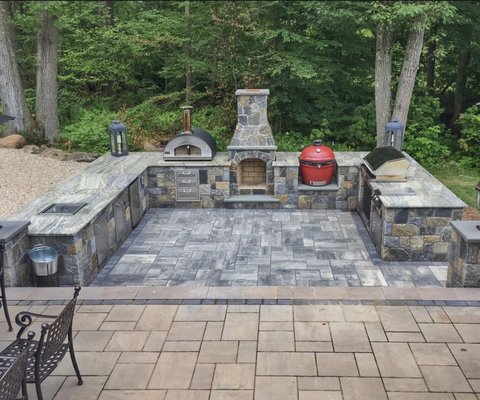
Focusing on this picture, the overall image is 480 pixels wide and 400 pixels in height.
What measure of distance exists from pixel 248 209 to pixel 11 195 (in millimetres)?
4187

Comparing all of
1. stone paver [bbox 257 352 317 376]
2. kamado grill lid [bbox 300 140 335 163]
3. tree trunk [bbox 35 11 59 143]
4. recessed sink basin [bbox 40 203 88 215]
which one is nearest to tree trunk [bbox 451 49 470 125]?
kamado grill lid [bbox 300 140 335 163]

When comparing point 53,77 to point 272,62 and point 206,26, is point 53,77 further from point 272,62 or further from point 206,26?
point 272,62

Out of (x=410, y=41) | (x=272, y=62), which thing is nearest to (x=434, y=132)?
(x=410, y=41)

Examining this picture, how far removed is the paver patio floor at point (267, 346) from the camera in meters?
3.68

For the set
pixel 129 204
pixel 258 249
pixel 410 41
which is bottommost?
pixel 258 249

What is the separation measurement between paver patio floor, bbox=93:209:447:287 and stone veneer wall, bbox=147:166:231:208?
0.33 metres

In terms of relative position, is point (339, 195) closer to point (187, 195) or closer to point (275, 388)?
point (187, 195)

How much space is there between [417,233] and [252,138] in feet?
11.6

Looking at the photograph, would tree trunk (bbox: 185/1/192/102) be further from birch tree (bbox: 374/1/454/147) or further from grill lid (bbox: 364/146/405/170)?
grill lid (bbox: 364/146/405/170)

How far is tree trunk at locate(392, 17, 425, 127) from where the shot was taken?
1080 cm

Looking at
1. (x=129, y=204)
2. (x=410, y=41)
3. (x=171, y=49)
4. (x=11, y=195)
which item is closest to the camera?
(x=129, y=204)

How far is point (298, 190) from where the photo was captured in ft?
29.8

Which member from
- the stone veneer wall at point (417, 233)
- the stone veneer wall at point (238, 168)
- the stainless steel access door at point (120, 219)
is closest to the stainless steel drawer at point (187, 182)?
the stone veneer wall at point (238, 168)

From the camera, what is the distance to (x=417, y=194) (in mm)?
7199
